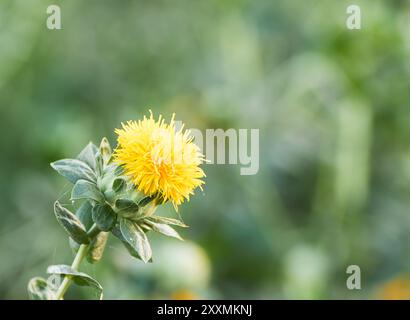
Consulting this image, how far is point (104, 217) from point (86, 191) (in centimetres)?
3

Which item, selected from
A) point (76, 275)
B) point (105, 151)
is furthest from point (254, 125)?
point (76, 275)

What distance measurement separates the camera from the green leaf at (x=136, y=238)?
76cm

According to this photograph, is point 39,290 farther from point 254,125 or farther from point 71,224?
point 254,125

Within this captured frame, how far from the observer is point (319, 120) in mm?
2377

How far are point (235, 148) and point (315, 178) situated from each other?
0.37m

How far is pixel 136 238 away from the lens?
78 centimetres

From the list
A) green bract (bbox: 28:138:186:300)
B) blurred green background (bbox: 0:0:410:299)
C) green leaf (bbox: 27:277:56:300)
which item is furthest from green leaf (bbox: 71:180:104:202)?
blurred green background (bbox: 0:0:410:299)

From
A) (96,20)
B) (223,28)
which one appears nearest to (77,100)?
(96,20)

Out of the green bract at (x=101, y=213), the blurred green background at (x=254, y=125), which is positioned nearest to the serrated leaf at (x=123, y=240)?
the green bract at (x=101, y=213)

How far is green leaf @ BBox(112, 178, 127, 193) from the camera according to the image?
2.68 feet

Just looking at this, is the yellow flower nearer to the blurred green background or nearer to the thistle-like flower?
the thistle-like flower

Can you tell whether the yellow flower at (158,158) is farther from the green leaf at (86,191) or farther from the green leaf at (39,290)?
the green leaf at (39,290)
